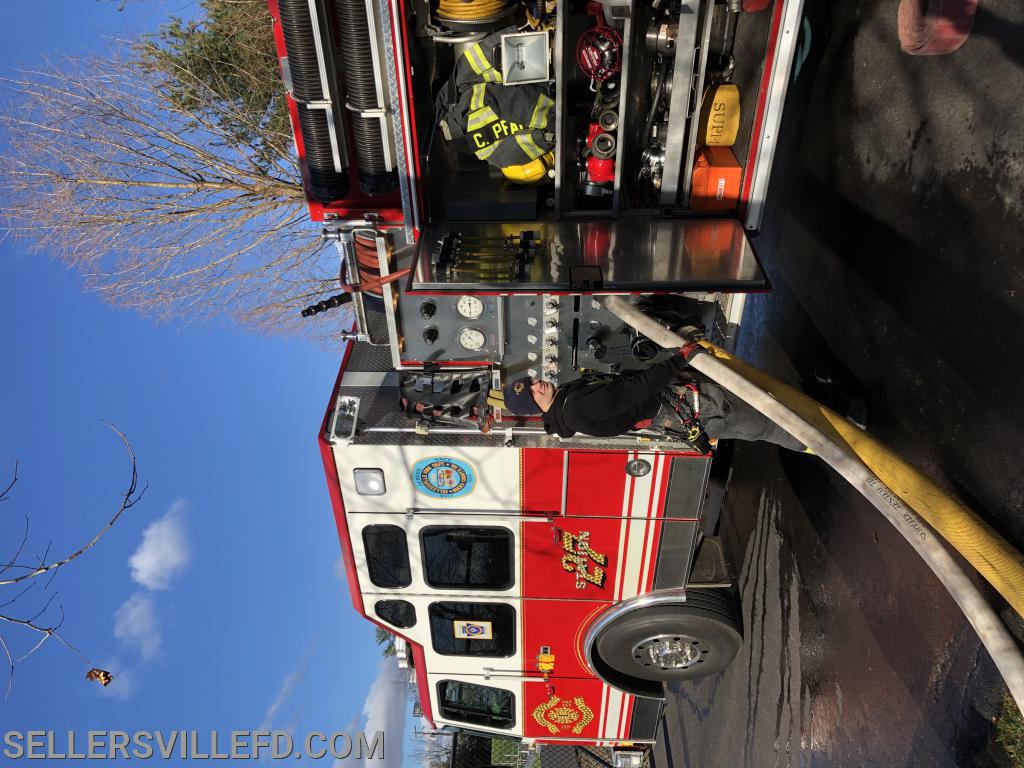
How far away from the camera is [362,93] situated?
11.7 feet

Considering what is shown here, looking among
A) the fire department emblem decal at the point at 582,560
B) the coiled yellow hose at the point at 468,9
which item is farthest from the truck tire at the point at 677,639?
the coiled yellow hose at the point at 468,9

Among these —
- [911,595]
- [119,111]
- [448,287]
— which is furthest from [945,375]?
[119,111]

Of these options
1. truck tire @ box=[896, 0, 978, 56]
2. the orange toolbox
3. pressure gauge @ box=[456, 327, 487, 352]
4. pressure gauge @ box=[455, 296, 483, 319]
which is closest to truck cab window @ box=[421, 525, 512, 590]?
pressure gauge @ box=[456, 327, 487, 352]

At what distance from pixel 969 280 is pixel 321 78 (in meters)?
3.70

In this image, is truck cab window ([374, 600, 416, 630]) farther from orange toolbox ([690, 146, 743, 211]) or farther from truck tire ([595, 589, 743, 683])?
orange toolbox ([690, 146, 743, 211])

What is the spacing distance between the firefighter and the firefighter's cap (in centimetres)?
2

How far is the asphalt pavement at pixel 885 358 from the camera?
125 inches

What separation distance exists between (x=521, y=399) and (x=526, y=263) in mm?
1017

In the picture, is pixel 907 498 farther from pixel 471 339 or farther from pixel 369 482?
pixel 369 482

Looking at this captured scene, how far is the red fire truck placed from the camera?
11.5 ft

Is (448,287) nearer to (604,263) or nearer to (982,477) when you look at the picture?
(604,263)

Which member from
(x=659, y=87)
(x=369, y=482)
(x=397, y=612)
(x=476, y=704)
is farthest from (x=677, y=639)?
(x=659, y=87)

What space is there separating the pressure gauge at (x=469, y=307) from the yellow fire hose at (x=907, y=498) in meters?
0.98

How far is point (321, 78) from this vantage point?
3512 mm
